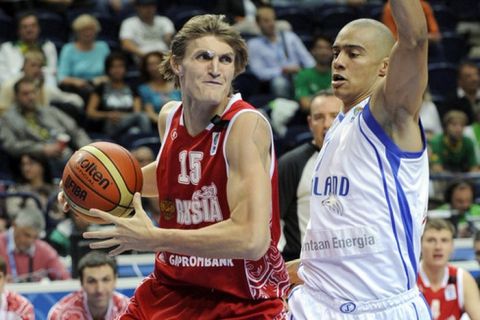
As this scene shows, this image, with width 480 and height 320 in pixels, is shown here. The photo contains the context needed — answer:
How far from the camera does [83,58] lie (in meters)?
11.0

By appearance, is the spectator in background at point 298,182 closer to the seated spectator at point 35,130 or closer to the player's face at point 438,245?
the player's face at point 438,245

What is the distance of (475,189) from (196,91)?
20.7 ft

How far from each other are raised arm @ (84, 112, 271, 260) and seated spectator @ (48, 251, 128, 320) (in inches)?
110

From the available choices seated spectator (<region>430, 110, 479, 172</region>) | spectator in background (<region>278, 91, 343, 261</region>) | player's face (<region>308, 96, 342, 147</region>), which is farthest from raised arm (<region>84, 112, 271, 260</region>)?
seated spectator (<region>430, 110, 479, 172</region>)

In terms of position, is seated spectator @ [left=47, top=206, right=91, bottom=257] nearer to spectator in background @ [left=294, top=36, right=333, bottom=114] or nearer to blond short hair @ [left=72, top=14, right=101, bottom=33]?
blond short hair @ [left=72, top=14, right=101, bottom=33]

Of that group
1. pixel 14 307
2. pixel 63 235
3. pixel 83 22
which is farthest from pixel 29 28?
pixel 14 307

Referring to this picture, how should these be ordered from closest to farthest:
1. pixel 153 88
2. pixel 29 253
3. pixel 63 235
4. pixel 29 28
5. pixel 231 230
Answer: pixel 231 230, pixel 29 253, pixel 63 235, pixel 153 88, pixel 29 28

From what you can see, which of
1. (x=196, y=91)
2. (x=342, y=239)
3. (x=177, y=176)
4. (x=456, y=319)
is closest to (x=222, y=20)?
(x=196, y=91)

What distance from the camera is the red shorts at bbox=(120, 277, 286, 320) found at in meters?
4.14

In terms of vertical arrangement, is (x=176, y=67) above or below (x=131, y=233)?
above

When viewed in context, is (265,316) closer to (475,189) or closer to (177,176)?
(177,176)

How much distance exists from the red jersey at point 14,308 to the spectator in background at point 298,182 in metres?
1.69

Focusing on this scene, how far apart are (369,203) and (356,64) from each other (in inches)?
22.4

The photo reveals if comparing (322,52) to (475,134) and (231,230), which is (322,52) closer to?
(475,134)
